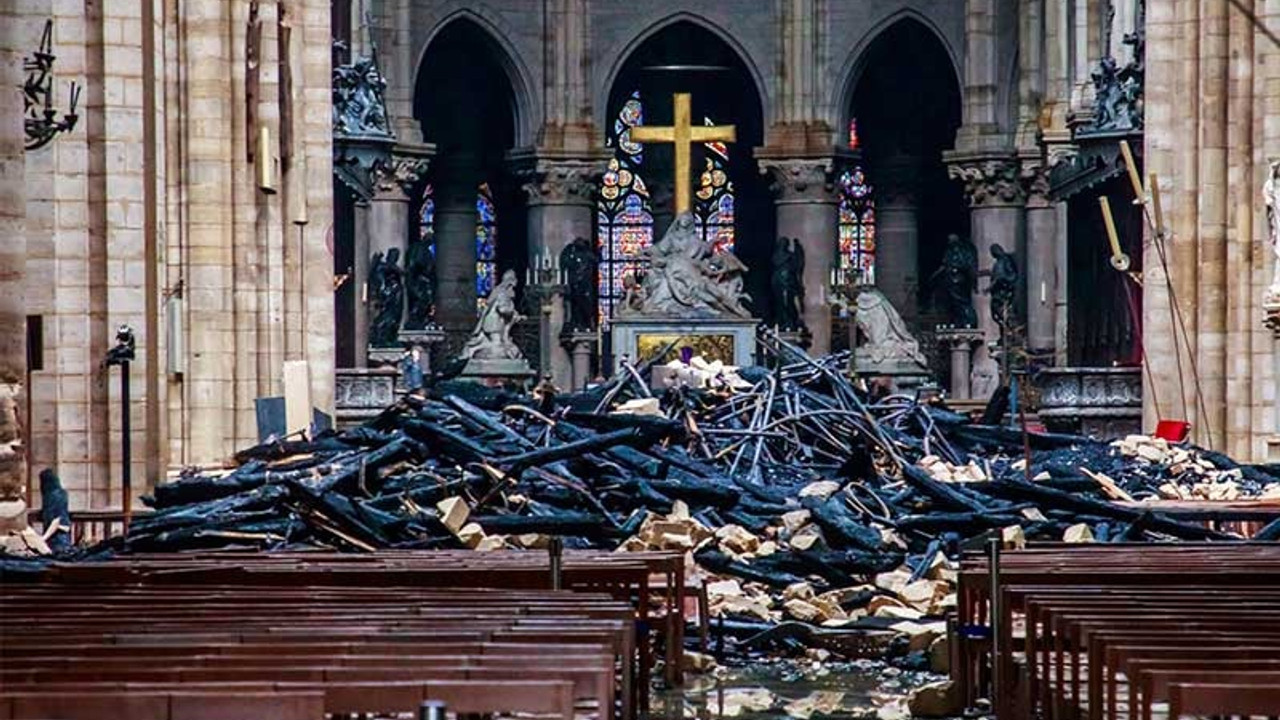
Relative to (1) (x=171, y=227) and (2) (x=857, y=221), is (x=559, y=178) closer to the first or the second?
(2) (x=857, y=221)

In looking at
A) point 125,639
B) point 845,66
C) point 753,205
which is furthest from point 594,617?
point 753,205

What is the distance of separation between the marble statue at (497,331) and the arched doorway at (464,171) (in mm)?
4270

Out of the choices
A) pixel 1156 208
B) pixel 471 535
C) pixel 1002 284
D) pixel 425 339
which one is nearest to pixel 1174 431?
pixel 1156 208

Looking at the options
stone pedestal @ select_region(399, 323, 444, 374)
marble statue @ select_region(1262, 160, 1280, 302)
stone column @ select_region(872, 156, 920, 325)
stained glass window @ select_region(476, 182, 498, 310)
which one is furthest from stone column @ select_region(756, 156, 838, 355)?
marble statue @ select_region(1262, 160, 1280, 302)

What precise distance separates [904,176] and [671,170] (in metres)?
4.41

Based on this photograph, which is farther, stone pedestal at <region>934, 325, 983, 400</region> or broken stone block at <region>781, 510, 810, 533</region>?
stone pedestal at <region>934, 325, 983, 400</region>

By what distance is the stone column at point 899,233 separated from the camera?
190 ft

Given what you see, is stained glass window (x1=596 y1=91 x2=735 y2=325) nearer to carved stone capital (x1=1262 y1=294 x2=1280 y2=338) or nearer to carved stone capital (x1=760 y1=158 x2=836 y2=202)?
carved stone capital (x1=760 y1=158 x2=836 y2=202)

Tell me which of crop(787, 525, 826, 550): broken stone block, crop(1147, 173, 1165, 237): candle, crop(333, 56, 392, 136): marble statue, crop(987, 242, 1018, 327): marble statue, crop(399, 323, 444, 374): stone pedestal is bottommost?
crop(787, 525, 826, 550): broken stone block

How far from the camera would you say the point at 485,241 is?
58281 millimetres

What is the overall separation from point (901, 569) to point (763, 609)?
1573 mm

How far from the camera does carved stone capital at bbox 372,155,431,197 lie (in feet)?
166

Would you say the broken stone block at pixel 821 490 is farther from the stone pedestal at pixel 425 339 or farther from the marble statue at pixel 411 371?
the stone pedestal at pixel 425 339

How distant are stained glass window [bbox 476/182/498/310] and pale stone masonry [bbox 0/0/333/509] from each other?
21746 millimetres
